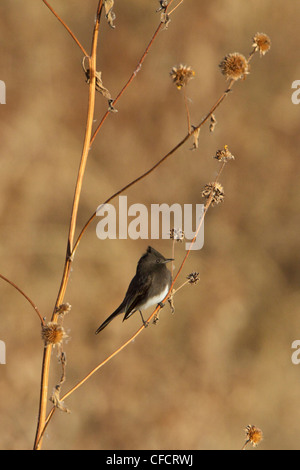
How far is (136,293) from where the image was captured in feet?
3.12

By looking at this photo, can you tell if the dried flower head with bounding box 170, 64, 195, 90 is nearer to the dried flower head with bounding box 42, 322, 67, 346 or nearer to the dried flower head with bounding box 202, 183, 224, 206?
the dried flower head with bounding box 202, 183, 224, 206

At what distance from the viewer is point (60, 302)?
39cm

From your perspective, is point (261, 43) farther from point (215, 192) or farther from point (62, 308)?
point (62, 308)

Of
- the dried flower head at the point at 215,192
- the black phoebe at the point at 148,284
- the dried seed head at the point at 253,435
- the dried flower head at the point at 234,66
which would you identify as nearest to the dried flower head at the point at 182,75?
the dried flower head at the point at 234,66

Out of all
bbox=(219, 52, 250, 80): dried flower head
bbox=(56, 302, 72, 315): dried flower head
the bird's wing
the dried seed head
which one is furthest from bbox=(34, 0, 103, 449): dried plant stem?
the bird's wing

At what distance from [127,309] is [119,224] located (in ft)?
1.47

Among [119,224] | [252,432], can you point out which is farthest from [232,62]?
[119,224]

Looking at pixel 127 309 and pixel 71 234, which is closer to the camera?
pixel 71 234

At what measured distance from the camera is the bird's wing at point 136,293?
3.04 ft

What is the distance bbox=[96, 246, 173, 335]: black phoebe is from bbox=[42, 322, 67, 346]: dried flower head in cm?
52

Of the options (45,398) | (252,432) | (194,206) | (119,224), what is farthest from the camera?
(194,206)

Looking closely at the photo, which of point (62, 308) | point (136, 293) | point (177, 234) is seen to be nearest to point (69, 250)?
point (62, 308)

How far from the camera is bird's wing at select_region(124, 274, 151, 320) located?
3.04ft

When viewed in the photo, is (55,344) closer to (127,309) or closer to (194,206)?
(127,309)
